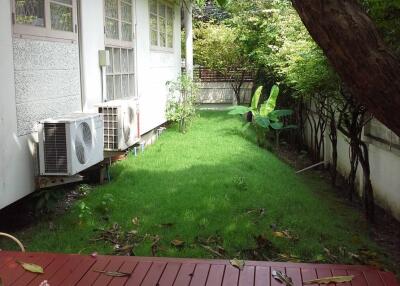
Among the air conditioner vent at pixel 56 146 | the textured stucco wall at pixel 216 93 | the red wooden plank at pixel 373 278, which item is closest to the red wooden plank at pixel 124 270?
the red wooden plank at pixel 373 278

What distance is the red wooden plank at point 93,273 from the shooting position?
3.51 metres

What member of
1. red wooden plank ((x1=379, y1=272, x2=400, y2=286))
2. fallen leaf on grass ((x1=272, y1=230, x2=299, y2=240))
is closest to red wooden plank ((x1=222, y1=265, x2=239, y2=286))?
red wooden plank ((x1=379, y1=272, x2=400, y2=286))

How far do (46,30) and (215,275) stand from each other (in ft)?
12.4

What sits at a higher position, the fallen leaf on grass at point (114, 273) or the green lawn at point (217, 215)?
the fallen leaf on grass at point (114, 273)

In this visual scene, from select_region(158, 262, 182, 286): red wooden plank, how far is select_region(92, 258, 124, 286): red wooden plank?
339 mm

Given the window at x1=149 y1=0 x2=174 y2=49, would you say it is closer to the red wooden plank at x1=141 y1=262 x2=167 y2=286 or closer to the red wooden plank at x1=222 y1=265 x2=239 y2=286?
the red wooden plank at x1=141 y1=262 x2=167 y2=286

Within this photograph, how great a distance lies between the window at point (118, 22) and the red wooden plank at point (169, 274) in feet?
17.8

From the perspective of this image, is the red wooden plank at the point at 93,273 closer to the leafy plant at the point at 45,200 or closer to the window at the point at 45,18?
the leafy plant at the point at 45,200

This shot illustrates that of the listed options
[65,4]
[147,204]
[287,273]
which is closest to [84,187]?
[147,204]

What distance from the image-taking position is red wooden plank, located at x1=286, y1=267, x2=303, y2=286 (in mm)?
3434

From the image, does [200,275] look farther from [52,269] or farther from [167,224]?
[167,224]

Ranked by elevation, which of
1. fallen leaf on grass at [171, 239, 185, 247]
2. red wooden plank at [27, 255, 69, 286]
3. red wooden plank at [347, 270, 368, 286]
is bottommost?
fallen leaf on grass at [171, 239, 185, 247]

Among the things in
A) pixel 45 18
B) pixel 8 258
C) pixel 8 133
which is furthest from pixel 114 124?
pixel 8 258

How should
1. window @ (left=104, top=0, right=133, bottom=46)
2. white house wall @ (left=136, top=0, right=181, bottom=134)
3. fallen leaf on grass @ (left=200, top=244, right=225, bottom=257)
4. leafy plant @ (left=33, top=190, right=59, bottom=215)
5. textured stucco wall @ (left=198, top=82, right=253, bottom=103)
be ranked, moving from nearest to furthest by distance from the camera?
fallen leaf on grass @ (left=200, top=244, right=225, bottom=257) < leafy plant @ (left=33, top=190, right=59, bottom=215) < window @ (left=104, top=0, right=133, bottom=46) < white house wall @ (left=136, top=0, right=181, bottom=134) < textured stucco wall @ (left=198, top=82, right=253, bottom=103)
